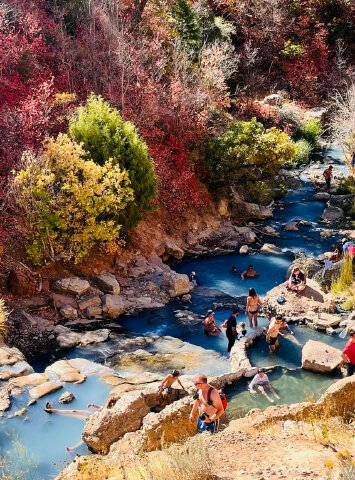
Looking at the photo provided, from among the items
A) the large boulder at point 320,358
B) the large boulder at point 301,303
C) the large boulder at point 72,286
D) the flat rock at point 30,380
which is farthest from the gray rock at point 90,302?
the large boulder at point 320,358

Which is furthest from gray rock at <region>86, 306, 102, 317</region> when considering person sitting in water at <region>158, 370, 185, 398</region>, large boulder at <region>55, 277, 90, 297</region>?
person sitting in water at <region>158, 370, 185, 398</region>

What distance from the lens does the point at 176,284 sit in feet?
62.1

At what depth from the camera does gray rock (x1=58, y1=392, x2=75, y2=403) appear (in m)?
11.9

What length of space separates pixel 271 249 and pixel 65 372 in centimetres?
1259

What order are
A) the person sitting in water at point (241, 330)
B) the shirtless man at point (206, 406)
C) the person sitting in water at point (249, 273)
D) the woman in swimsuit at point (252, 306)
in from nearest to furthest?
the shirtless man at point (206, 406)
the person sitting in water at point (241, 330)
the woman in swimsuit at point (252, 306)
the person sitting in water at point (249, 273)

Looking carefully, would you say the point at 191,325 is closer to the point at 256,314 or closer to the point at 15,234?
the point at 256,314

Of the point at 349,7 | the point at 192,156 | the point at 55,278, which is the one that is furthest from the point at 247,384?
the point at 349,7

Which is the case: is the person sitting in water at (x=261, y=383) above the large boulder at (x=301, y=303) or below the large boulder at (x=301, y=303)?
below

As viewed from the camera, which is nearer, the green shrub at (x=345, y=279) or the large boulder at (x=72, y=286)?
the green shrub at (x=345, y=279)

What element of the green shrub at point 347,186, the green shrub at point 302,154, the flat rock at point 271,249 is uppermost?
the green shrub at point 302,154

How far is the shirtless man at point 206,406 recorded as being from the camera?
8789 mm

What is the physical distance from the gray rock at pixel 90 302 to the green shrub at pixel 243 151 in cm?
1065

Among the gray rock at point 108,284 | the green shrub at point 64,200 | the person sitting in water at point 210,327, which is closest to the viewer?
the person sitting in water at point 210,327

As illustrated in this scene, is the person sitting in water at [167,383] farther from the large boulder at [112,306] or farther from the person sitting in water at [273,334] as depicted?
the large boulder at [112,306]
